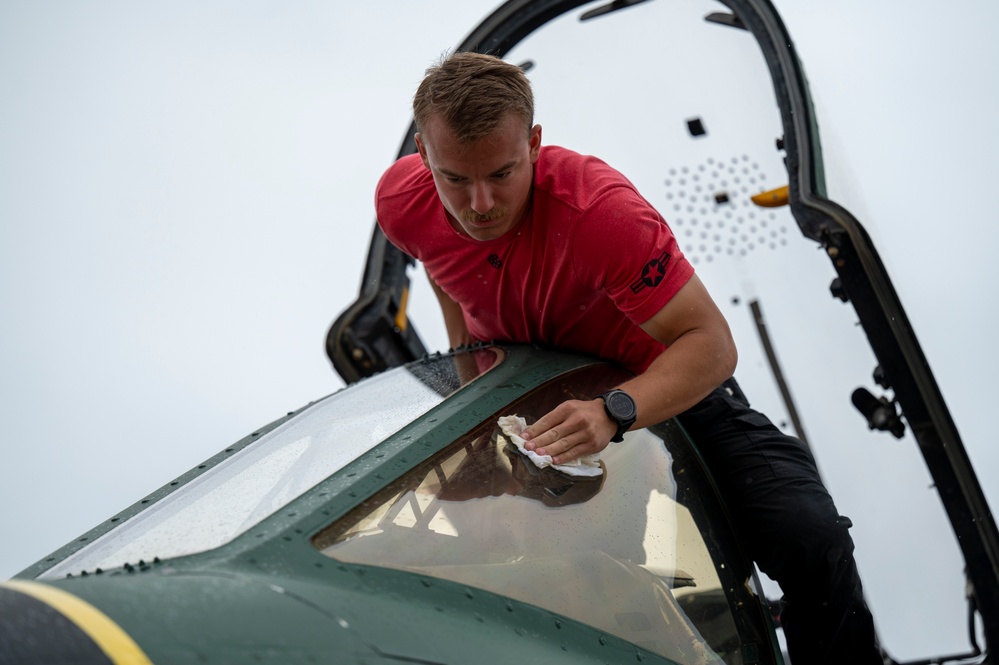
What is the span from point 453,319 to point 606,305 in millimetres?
734

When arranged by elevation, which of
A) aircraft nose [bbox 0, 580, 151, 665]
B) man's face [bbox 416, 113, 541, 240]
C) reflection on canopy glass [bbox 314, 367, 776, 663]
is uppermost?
man's face [bbox 416, 113, 541, 240]

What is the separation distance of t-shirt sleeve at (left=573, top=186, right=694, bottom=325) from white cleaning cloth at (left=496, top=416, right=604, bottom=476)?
1.21ft

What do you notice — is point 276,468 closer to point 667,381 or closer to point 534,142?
point 667,381

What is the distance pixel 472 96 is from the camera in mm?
1961

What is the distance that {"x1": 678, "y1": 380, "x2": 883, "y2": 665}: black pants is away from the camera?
2.15 metres

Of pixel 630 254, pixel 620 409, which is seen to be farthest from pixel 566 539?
pixel 630 254

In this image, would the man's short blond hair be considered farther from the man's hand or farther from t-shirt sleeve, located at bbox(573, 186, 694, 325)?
the man's hand

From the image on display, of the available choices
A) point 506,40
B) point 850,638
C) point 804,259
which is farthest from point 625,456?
point 506,40

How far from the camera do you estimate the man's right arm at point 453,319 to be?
2.88 meters

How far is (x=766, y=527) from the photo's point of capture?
2164 mm

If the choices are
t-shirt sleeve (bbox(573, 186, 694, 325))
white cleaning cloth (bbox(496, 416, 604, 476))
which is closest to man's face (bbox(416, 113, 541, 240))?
t-shirt sleeve (bbox(573, 186, 694, 325))

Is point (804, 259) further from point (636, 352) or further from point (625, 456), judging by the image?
point (625, 456)

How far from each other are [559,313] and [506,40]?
66.8 inches

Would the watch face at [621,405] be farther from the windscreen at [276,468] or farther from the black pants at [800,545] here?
the black pants at [800,545]
